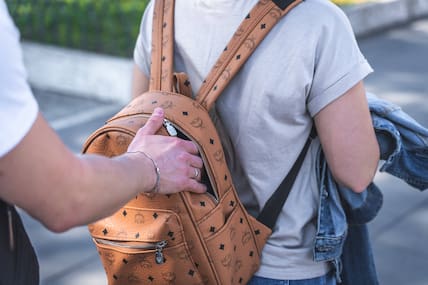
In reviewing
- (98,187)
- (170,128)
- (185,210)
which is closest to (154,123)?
(170,128)

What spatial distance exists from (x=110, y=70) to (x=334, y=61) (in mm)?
5363

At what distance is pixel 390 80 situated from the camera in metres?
7.12

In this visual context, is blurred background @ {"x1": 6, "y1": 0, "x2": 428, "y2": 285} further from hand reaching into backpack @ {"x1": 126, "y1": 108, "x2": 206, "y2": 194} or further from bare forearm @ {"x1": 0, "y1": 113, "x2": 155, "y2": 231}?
bare forearm @ {"x1": 0, "y1": 113, "x2": 155, "y2": 231}

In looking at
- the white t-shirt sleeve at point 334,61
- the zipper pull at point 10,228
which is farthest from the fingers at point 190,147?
the zipper pull at point 10,228

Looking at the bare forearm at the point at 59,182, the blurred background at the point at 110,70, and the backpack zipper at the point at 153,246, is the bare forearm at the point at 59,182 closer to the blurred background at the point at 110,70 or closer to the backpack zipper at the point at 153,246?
the backpack zipper at the point at 153,246

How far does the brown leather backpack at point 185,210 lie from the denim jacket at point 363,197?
226 mm

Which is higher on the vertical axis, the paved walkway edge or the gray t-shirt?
the gray t-shirt

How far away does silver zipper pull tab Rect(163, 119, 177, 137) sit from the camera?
1816 millimetres

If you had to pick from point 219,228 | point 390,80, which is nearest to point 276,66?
point 219,228

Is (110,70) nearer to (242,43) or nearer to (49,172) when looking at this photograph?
(242,43)

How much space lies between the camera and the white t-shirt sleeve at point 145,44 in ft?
7.04

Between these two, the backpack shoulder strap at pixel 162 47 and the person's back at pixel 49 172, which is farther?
the backpack shoulder strap at pixel 162 47

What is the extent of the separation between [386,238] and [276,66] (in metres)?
2.79

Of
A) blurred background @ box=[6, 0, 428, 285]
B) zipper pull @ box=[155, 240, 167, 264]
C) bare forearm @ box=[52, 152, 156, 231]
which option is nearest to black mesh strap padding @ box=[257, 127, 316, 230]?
zipper pull @ box=[155, 240, 167, 264]
